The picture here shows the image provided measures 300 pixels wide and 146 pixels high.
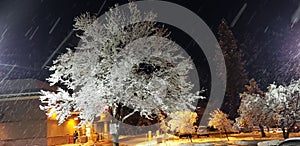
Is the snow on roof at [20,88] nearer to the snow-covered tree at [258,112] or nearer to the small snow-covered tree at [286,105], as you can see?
the snow-covered tree at [258,112]

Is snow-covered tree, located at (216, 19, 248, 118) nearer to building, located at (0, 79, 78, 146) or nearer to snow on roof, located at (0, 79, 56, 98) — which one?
snow on roof, located at (0, 79, 56, 98)

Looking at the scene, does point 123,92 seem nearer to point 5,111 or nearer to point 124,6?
point 124,6

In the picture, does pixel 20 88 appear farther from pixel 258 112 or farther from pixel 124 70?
pixel 258 112

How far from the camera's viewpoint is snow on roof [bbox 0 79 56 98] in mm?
24672

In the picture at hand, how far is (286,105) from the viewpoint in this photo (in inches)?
798

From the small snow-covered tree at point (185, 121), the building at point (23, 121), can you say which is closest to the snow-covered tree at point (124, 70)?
the building at point (23, 121)

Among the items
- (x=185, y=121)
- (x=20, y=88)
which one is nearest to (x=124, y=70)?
(x=20, y=88)

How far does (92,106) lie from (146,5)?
657 cm

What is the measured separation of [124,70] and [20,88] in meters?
16.7

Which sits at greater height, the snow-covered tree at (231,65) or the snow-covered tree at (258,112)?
the snow-covered tree at (231,65)

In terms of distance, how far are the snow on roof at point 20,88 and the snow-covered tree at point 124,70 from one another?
1087 cm

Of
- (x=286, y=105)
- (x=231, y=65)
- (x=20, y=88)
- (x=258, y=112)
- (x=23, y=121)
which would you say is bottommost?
(x=258, y=112)

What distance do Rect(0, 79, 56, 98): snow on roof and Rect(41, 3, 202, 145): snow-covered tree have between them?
1087cm

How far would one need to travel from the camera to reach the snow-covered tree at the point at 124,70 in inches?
535
